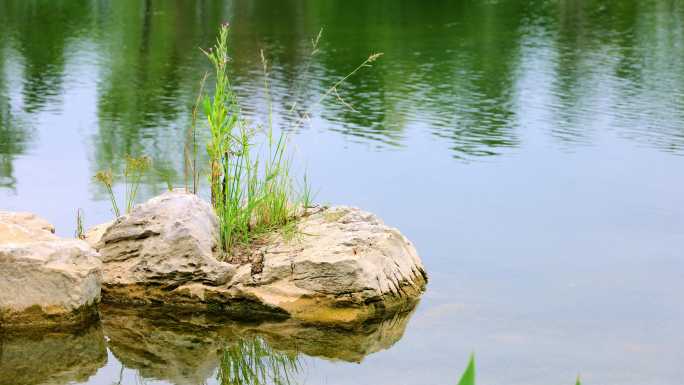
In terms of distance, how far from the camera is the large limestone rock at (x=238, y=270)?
6262 mm

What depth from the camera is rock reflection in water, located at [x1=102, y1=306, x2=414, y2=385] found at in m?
5.59

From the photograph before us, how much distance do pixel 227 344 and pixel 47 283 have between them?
40.1 inches

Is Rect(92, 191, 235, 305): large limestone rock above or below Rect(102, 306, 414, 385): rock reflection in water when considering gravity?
above

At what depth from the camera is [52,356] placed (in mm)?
5652

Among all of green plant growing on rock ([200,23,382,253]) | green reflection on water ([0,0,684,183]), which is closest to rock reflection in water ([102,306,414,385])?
green plant growing on rock ([200,23,382,253])

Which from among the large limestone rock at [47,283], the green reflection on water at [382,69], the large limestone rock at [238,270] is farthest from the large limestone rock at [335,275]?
the green reflection on water at [382,69]

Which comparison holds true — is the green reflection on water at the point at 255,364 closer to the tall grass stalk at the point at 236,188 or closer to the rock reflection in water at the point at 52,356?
the rock reflection in water at the point at 52,356

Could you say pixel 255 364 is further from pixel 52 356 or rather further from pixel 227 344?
pixel 52 356

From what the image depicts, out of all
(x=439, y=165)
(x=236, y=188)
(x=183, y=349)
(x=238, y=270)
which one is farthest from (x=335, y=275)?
(x=439, y=165)

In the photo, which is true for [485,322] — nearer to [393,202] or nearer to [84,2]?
[393,202]

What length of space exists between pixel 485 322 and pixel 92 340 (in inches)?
86.9

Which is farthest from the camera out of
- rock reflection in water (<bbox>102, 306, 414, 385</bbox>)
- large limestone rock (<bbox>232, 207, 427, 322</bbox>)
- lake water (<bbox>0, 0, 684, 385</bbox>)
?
large limestone rock (<bbox>232, 207, 427, 322</bbox>)

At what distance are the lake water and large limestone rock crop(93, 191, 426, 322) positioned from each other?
0.61ft

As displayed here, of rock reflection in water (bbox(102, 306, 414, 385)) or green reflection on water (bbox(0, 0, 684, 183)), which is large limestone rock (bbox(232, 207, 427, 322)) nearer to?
rock reflection in water (bbox(102, 306, 414, 385))
